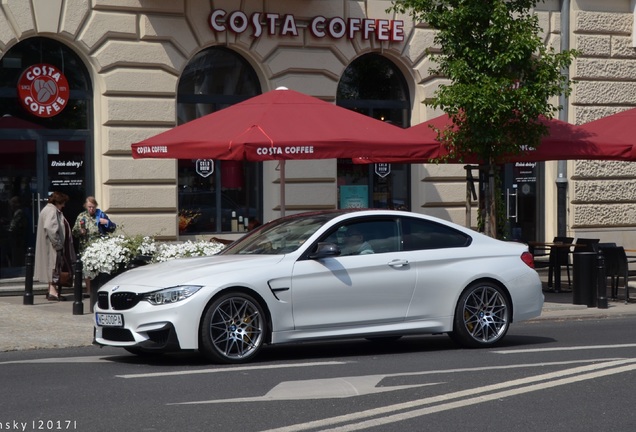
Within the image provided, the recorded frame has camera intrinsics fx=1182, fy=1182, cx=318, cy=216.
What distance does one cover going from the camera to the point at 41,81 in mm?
18969

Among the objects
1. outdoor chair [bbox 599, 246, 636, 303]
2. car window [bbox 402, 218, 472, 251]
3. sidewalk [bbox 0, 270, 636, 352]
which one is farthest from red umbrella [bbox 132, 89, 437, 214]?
outdoor chair [bbox 599, 246, 636, 303]

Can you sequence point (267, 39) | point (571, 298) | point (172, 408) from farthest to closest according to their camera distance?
1. point (267, 39)
2. point (571, 298)
3. point (172, 408)

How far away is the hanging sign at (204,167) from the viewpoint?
20547 millimetres

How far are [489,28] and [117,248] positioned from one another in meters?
6.26

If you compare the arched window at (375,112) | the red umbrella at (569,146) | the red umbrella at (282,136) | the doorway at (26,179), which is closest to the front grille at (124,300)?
the red umbrella at (282,136)

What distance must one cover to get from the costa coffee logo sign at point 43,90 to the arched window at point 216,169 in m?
2.10

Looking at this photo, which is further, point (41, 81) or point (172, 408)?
point (41, 81)

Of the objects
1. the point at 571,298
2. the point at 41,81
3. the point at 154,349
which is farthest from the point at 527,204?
the point at 154,349

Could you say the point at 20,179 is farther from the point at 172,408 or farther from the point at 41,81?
the point at 172,408

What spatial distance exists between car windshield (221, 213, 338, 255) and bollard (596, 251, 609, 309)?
6.71m

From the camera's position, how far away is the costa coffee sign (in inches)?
800

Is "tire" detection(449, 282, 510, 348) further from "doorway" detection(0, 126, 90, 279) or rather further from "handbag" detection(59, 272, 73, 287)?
"doorway" detection(0, 126, 90, 279)

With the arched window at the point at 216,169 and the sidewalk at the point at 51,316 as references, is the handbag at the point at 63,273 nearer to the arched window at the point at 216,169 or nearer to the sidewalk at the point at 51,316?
the sidewalk at the point at 51,316

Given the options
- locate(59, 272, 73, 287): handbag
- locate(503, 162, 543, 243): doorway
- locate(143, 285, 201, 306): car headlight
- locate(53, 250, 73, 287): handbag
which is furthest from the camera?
A: locate(503, 162, 543, 243): doorway
